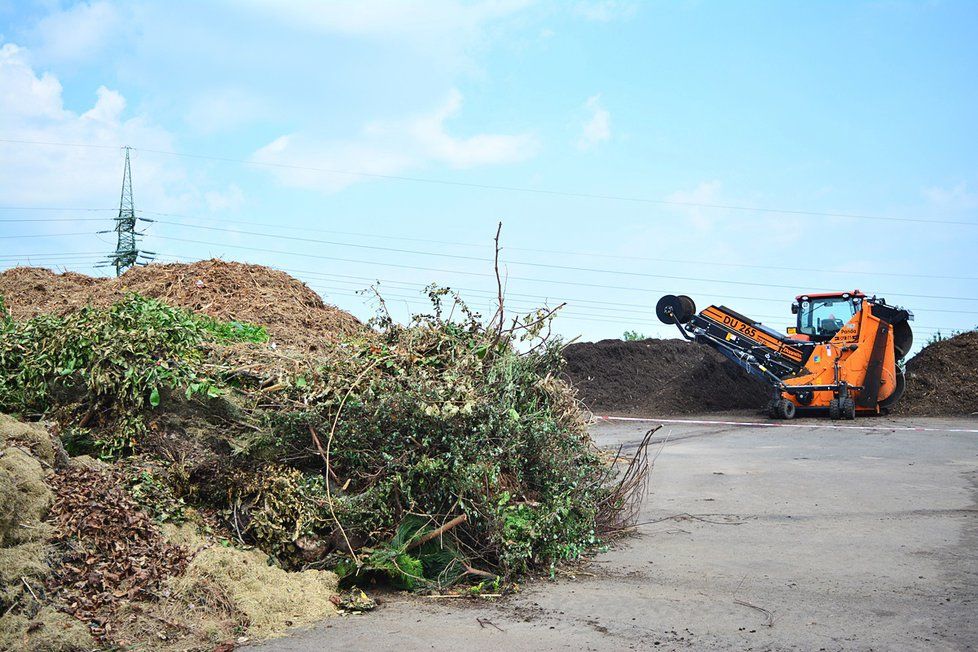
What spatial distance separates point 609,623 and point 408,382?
2.51 metres

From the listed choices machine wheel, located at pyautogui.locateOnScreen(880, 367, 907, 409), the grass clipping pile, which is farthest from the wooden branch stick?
machine wheel, located at pyautogui.locateOnScreen(880, 367, 907, 409)

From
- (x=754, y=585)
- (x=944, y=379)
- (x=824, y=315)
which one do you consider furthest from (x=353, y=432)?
(x=944, y=379)

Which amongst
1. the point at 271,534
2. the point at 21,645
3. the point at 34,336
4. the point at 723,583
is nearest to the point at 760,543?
the point at 723,583

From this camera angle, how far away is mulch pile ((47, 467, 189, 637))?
17.3ft

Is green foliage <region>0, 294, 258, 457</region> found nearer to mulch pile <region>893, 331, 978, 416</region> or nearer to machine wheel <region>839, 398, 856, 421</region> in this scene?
machine wheel <region>839, 398, 856, 421</region>

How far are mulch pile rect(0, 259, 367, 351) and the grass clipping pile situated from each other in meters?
2.44

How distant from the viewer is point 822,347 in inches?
842

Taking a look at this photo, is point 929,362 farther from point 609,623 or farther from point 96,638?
point 96,638

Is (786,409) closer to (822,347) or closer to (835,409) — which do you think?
(835,409)

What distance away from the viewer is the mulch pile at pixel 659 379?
84.5 ft

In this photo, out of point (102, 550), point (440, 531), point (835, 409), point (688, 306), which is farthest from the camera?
point (688, 306)

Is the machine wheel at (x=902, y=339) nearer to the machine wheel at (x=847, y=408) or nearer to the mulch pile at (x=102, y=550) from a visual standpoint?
the machine wheel at (x=847, y=408)

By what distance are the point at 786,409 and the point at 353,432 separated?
57.3ft

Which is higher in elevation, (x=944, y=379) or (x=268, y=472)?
(x=944, y=379)
